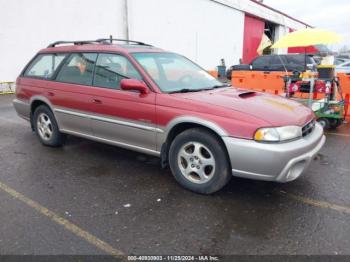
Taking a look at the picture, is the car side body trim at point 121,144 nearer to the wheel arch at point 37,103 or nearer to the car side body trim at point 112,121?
the car side body trim at point 112,121

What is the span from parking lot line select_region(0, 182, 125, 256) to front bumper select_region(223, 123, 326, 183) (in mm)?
1425

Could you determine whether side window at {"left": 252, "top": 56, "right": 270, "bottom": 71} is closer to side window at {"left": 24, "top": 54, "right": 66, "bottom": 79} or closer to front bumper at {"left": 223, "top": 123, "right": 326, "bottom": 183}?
side window at {"left": 24, "top": 54, "right": 66, "bottom": 79}

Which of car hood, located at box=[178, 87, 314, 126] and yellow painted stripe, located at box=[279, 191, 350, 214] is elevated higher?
car hood, located at box=[178, 87, 314, 126]

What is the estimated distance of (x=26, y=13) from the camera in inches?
473

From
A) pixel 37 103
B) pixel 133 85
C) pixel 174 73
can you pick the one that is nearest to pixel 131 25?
pixel 37 103

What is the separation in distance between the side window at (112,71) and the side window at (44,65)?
0.93 m

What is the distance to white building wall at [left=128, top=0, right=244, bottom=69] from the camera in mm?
16266

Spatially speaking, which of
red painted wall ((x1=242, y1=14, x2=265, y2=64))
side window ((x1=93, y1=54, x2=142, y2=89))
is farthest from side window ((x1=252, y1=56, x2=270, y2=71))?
side window ((x1=93, y1=54, x2=142, y2=89))

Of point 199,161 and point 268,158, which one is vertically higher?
point 268,158

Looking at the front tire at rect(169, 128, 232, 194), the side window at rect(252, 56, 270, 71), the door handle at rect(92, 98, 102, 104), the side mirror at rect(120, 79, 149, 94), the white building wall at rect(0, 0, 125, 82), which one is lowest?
the front tire at rect(169, 128, 232, 194)

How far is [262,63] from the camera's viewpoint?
1548 cm

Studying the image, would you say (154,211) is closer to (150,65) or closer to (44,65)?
(150,65)

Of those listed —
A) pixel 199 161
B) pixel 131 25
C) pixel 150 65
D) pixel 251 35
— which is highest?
pixel 251 35

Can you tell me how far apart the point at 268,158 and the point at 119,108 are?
1.92 meters
